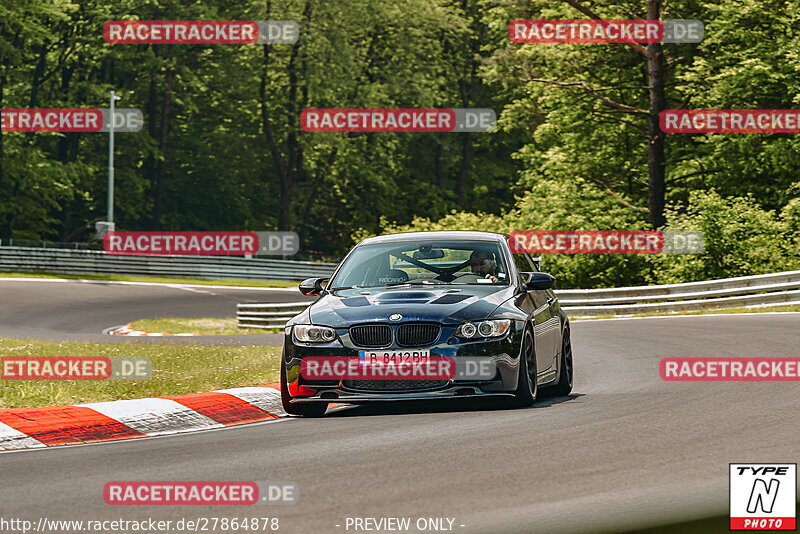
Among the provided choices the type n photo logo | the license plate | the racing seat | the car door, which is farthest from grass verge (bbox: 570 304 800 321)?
the type n photo logo

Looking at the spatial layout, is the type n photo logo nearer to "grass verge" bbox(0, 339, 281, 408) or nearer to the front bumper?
the front bumper

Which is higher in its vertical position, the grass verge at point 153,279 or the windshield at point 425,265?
the windshield at point 425,265

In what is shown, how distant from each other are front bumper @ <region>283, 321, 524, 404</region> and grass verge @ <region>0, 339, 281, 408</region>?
6.80ft

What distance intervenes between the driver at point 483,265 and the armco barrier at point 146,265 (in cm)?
4084

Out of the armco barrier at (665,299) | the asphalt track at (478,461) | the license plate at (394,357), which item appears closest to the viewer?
the asphalt track at (478,461)

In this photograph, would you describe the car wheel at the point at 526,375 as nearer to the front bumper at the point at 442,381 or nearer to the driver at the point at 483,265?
the front bumper at the point at 442,381

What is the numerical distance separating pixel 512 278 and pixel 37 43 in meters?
51.1

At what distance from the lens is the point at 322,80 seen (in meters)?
63.8

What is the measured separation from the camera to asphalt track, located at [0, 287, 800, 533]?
6.21 metres

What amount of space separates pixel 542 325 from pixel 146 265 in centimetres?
4217

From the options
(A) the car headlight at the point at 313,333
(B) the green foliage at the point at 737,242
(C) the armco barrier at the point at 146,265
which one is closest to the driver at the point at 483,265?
(A) the car headlight at the point at 313,333

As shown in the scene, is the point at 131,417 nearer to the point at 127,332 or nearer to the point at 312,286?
the point at 312,286

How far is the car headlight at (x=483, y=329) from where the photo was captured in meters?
10.2

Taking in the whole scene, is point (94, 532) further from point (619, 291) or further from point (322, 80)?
point (322, 80)
